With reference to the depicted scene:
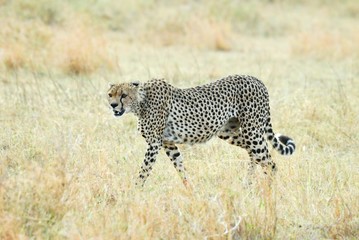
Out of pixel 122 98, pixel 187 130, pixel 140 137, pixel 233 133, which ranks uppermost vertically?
pixel 122 98

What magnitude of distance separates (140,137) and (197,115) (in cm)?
132

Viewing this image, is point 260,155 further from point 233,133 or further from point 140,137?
point 140,137

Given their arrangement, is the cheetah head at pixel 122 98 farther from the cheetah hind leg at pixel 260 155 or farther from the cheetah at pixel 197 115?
the cheetah hind leg at pixel 260 155

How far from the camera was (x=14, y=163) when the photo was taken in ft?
18.0

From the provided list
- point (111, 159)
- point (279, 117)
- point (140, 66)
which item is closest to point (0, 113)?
point (111, 159)

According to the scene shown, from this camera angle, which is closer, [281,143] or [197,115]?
[197,115]

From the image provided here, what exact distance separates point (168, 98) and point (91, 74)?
389 cm

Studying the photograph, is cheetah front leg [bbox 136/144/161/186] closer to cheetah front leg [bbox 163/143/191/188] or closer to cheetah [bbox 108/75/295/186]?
cheetah [bbox 108/75/295/186]

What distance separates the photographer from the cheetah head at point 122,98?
212 inches

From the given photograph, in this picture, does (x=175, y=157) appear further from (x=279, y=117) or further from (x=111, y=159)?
(x=279, y=117)

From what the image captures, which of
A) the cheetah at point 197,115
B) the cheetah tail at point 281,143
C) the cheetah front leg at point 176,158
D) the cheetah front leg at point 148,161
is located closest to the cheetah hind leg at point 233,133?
the cheetah at point 197,115

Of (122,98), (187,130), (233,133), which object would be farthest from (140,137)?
(122,98)

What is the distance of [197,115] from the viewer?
221 inches

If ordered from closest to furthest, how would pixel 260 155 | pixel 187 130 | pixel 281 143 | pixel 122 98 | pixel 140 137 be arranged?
pixel 122 98 < pixel 187 130 < pixel 260 155 < pixel 281 143 < pixel 140 137
